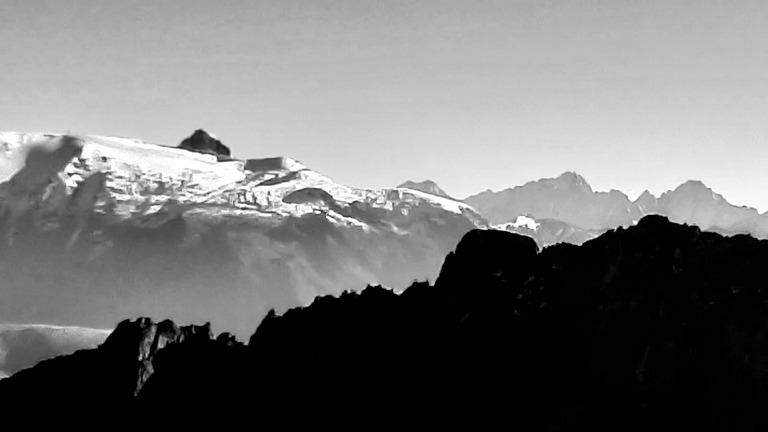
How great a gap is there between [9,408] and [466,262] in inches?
2305

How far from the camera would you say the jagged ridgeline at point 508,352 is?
4321 inches

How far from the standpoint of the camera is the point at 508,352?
118 metres

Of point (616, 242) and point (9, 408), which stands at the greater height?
point (616, 242)

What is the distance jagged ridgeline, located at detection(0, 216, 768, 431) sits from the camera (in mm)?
109750

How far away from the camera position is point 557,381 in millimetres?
112938

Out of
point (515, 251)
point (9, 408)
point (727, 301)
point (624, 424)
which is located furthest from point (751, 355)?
point (9, 408)

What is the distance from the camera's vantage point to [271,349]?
132 m

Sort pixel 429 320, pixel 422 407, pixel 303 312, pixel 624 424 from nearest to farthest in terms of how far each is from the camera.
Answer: pixel 624 424
pixel 422 407
pixel 429 320
pixel 303 312

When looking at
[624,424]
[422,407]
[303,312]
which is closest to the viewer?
[624,424]

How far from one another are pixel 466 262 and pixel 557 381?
23.3 m

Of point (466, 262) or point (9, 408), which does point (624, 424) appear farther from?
point (9, 408)

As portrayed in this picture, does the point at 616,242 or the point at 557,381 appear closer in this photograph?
the point at 557,381

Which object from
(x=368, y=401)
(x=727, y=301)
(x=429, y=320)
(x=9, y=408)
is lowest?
(x=9, y=408)

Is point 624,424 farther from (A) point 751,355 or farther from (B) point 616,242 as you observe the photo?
(B) point 616,242
